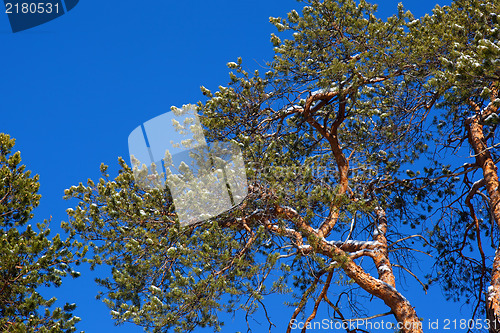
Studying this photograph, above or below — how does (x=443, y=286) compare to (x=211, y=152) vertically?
below

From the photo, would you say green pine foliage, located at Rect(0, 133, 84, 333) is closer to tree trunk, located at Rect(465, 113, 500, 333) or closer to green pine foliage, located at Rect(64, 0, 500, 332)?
green pine foliage, located at Rect(64, 0, 500, 332)

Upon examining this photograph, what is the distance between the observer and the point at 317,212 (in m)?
9.98

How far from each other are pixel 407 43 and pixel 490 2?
220 cm

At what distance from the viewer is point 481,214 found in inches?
452

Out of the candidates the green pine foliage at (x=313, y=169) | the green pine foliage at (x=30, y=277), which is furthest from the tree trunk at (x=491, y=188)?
the green pine foliage at (x=30, y=277)

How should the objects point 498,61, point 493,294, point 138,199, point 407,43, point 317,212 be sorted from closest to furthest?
1. point 498,61
2. point 138,199
3. point 493,294
4. point 317,212
5. point 407,43

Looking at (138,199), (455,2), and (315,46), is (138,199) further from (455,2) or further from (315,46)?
(455,2)

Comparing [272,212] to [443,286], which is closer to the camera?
[272,212]

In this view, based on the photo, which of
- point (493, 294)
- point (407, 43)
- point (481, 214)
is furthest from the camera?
point (481, 214)

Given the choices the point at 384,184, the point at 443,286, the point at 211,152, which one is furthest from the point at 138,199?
the point at 443,286

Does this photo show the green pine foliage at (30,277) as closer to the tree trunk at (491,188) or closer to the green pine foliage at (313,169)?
the green pine foliage at (313,169)

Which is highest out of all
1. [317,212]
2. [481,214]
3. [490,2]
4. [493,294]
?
[490,2]

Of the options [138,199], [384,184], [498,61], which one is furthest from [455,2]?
[138,199]

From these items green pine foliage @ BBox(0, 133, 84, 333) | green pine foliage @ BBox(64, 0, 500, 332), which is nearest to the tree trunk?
green pine foliage @ BBox(64, 0, 500, 332)
